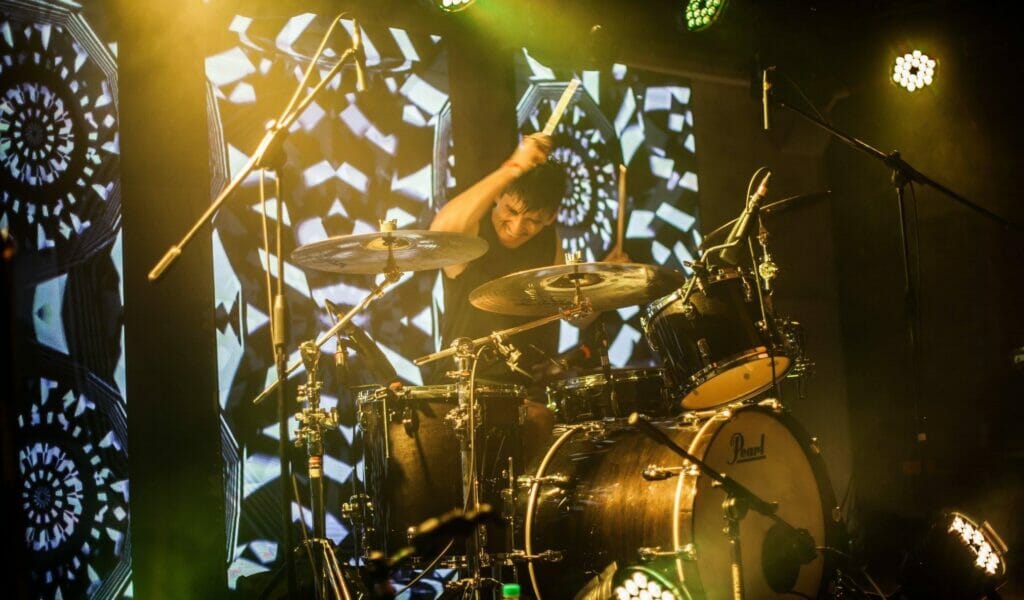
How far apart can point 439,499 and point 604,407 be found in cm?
92

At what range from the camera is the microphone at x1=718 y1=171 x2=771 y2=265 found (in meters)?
3.81

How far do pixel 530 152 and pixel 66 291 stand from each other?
9.62 feet

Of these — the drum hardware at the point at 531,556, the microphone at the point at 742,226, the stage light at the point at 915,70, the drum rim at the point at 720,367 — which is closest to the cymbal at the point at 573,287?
the microphone at the point at 742,226

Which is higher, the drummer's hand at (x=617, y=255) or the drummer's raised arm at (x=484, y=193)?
the drummer's raised arm at (x=484, y=193)

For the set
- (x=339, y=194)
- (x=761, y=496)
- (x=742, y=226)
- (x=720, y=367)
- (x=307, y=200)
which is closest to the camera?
(x=761, y=496)

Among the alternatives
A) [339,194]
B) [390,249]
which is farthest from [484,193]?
[390,249]

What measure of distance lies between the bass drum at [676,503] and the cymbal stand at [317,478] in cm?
86

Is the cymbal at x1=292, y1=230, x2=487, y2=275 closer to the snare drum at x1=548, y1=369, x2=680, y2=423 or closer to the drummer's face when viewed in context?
the snare drum at x1=548, y1=369, x2=680, y2=423

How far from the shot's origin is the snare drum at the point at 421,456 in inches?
162

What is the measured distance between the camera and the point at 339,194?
5.20 meters

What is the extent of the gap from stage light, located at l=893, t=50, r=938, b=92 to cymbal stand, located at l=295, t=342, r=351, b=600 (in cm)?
502

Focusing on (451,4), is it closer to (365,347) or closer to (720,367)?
(365,347)


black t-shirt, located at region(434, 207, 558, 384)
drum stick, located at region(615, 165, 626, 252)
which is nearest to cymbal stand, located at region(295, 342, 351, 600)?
black t-shirt, located at region(434, 207, 558, 384)

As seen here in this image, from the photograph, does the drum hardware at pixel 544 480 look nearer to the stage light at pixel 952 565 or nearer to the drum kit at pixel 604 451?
the drum kit at pixel 604 451
